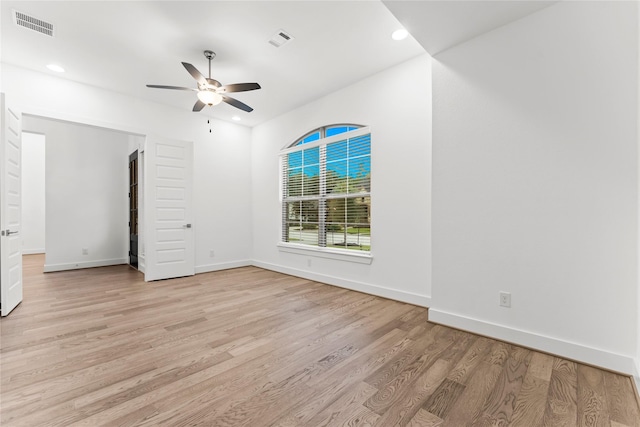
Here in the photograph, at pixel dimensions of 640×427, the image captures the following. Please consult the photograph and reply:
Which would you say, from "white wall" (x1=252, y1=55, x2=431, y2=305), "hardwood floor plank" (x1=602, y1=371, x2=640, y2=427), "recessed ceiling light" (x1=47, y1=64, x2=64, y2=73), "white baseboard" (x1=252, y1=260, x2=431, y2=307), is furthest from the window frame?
"recessed ceiling light" (x1=47, y1=64, x2=64, y2=73)

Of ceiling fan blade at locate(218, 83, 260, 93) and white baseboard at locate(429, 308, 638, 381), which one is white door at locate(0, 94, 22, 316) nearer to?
ceiling fan blade at locate(218, 83, 260, 93)

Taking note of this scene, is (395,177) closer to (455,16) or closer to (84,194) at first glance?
(455,16)

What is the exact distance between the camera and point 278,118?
17.9 ft

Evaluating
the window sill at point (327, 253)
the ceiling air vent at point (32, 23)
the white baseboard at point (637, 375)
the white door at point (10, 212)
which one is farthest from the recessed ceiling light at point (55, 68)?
the white baseboard at point (637, 375)

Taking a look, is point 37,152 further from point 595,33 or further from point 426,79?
point 595,33

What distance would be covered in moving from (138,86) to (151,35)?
5.08 ft

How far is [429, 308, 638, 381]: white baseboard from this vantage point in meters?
1.97

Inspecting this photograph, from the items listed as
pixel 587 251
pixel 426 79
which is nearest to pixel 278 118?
pixel 426 79

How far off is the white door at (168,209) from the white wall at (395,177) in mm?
2440

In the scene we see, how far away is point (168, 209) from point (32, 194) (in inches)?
242

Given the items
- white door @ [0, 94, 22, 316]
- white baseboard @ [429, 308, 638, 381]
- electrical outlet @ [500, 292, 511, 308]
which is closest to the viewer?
white baseboard @ [429, 308, 638, 381]

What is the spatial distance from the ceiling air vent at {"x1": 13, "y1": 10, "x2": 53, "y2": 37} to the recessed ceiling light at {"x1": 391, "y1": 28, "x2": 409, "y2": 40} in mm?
3553

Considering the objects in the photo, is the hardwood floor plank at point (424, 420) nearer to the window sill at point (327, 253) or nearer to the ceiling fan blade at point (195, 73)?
the window sill at point (327, 253)

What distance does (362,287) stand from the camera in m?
3.97
